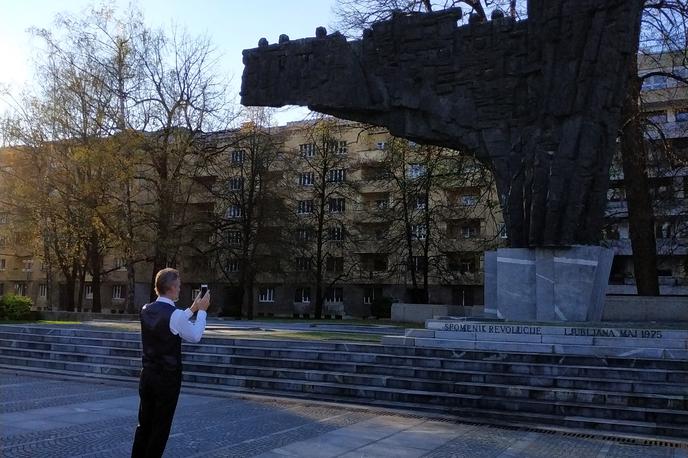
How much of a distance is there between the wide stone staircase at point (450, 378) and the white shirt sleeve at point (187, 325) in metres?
5.62

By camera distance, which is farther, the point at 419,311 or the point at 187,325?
the point at 419,311

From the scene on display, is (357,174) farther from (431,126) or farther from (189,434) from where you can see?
(189,434)

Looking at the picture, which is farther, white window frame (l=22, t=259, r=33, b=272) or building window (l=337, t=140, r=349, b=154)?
white window frame (l=22, t=259, r=33, b=272)

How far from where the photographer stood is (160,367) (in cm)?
466

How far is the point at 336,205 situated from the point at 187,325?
38.2 m

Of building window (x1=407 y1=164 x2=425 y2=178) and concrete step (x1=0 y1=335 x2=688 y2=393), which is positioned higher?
building window (x1=407 y1=164 x2=425 y2=178)

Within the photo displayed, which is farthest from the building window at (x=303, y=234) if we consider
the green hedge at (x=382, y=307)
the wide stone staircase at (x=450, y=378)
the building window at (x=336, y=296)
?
the wide stone staircase at (x=450, y=378)

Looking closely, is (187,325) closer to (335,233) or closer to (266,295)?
(335,233)

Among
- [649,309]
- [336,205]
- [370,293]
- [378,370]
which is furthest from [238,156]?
[378,370]

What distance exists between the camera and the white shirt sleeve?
182 inches

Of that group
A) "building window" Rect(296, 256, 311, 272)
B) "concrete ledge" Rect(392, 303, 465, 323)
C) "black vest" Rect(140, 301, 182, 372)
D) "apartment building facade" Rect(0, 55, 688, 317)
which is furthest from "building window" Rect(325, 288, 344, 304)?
"black vest" Rect(140, 301, 182, 372)

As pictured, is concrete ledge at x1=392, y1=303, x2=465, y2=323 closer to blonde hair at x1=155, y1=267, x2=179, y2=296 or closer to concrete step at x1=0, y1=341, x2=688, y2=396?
concrete step at x1=0, y1=341, x2=688, y2=396

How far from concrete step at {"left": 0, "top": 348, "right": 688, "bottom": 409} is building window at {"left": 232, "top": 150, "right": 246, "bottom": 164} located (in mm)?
25022

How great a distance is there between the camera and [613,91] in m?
13.5
